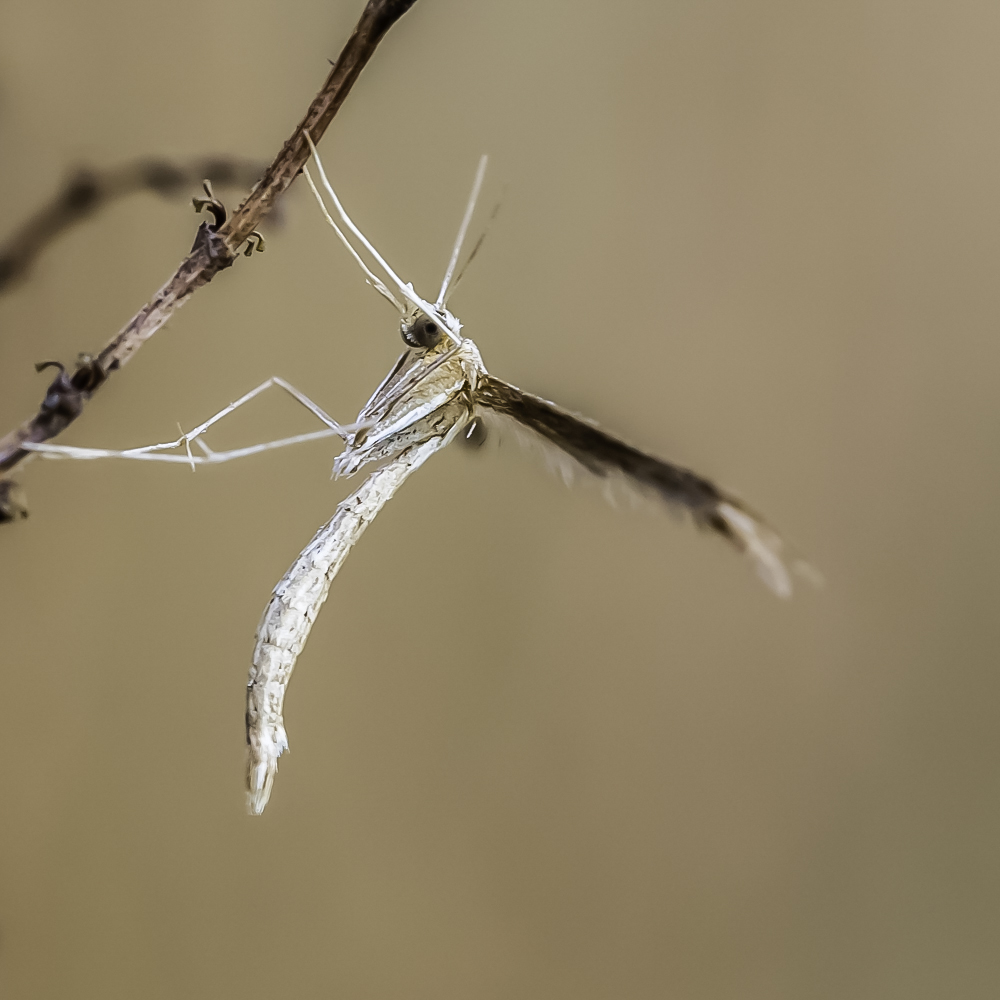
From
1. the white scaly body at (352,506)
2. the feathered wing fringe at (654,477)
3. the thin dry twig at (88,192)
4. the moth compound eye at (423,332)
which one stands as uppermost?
the thin dry twig at (88,192)

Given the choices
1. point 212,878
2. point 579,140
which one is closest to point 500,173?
point 579,140

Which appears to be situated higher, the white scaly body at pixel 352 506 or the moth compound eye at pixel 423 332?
the moth compound eye at pixel 423 332

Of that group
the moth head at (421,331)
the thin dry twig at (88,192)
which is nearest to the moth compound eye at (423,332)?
the moth head at (421,331)

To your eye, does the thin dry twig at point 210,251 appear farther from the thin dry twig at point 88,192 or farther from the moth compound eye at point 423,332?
the moth compound eye at point 423,332

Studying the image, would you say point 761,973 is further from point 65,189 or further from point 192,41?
point 192,41

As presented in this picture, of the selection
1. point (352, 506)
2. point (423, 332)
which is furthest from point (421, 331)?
point (352, 506)
